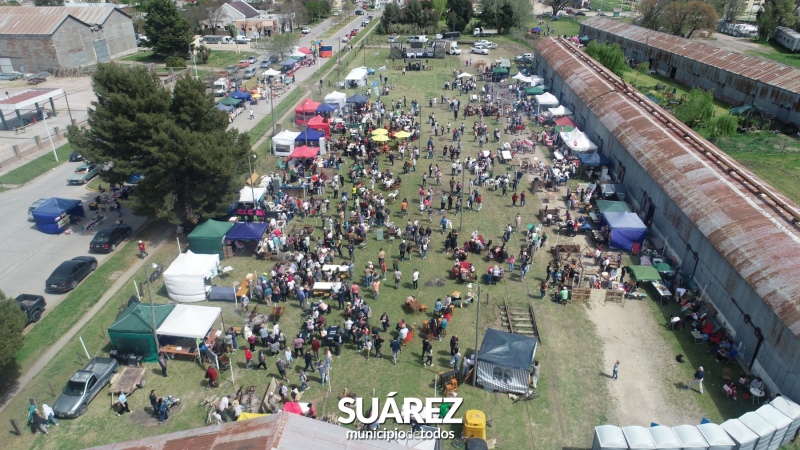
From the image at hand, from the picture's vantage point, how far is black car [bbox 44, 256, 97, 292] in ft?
83.9

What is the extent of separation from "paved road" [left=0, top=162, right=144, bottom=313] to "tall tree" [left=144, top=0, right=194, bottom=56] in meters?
42.1

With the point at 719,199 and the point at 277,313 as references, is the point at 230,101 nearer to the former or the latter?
the point at 277,313

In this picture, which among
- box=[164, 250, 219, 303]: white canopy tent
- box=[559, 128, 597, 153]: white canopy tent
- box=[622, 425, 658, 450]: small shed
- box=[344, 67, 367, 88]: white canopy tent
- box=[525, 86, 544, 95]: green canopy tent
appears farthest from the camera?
box=[344, 67, 367, 88]: white canopy tent

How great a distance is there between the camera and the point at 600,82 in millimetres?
45562

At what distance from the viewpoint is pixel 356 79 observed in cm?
5828

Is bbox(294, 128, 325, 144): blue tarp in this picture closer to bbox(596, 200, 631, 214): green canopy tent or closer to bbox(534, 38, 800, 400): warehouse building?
bbox(596, 200, 631, 214): green canopy tent

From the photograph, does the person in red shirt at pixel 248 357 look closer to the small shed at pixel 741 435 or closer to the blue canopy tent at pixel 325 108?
the small shed at pixel 741 435

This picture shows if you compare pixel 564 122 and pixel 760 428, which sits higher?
pixel 564 122

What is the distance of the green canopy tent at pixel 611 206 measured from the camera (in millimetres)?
30375

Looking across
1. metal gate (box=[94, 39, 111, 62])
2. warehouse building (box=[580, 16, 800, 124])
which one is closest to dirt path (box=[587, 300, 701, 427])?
warehouse building (box=[580, 16, 800, 124])

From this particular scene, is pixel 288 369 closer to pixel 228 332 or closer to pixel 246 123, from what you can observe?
pixel 228 332

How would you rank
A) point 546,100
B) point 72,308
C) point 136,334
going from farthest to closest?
point 546,100 → point 72,308 → point 136,334

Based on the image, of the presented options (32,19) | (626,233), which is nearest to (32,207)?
(626,233)

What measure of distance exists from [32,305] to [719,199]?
32.1 m
